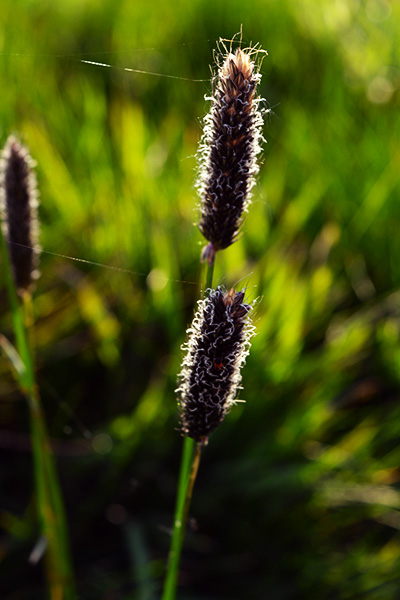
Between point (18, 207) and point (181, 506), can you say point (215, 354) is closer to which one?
point (181, 506)

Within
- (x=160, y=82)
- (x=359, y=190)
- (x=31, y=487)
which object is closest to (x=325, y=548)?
(x=31, y=487)

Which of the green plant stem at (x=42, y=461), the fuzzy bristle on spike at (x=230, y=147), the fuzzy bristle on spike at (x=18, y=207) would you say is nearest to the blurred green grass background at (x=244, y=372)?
the green plant stem at (x=42, y=461)

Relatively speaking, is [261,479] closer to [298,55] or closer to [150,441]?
[150,441]

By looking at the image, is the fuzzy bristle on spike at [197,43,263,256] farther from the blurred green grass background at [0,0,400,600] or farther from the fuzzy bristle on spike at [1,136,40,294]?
the blurred green grass background at [0,0,400,600]

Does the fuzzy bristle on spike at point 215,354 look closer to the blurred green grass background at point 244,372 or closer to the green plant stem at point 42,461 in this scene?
the green plant stem at point 42,461

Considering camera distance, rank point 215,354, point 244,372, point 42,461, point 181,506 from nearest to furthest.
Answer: point 215,354 → point 181,506 → point 42,461 → point 244,372

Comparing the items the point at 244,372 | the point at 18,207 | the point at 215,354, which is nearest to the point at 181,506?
the point at 215,354
